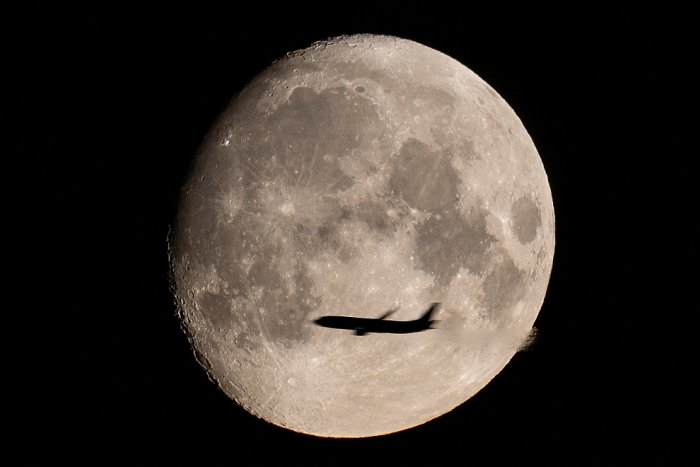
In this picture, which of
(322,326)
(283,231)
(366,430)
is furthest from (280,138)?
(366,430)

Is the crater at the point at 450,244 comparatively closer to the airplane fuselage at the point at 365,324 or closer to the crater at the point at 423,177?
the crater at the point at 423,177

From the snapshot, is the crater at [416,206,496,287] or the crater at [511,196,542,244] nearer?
the crater at [416,206,496,287]

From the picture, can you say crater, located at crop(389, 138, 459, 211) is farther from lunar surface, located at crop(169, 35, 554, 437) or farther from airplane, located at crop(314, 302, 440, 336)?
airplane, located at crop(314, 302, 440, 336)

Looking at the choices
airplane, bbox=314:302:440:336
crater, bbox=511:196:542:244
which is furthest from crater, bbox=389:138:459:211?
airplane, bbox=314:302:440:336

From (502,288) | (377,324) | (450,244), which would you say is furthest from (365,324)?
(502,288)

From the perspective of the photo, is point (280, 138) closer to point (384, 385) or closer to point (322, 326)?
point (322, 326)

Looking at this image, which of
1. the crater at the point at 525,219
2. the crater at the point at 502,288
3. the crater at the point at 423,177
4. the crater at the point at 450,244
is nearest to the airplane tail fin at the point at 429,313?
the crater at the point at 450,244
